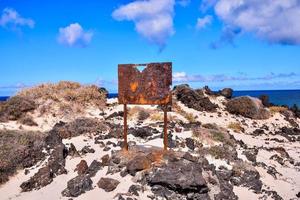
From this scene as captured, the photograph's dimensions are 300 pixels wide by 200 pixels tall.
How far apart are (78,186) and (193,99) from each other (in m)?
17.1

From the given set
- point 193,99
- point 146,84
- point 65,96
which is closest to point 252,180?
point 146,84

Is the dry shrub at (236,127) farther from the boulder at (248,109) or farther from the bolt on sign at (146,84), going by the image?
the bolt on sign at (146,84)

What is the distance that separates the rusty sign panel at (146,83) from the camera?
12.3 meters

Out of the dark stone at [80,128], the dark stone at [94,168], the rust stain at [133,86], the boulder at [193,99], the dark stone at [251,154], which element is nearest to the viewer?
the rust stain at [133,86]

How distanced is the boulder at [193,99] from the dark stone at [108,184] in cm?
1598

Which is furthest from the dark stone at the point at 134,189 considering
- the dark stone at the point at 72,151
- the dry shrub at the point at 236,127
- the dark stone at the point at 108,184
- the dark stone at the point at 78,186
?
the dry shrub at the point at 236,127

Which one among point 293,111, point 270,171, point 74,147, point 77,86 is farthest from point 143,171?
point 293,111

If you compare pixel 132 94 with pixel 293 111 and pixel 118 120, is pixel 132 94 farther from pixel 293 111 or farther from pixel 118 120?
pixel 293 111

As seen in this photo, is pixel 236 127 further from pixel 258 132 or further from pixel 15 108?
pixel 15 108

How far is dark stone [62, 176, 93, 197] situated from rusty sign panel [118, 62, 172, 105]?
259 centimetres

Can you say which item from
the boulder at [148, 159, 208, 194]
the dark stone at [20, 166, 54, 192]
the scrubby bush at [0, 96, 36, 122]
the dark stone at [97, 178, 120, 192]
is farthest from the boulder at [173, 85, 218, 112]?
the dark stone at [97, 178, 120, 192]

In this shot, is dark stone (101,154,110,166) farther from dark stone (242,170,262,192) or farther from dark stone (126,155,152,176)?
dark stone (242,170,262,192)

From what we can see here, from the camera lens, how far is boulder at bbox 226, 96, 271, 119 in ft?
94.1

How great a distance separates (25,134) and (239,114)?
16.2 metres
